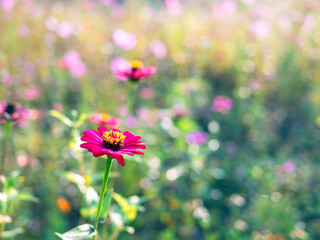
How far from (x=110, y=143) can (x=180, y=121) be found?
52.3 inches

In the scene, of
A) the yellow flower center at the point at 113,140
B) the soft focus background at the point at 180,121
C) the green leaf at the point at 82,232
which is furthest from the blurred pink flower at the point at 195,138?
the green leaf at the point at 82,232

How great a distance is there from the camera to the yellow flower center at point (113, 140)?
82 centimetres

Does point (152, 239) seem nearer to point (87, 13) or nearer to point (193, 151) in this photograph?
point (193, 151)

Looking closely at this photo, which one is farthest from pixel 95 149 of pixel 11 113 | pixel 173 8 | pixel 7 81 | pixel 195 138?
pixel 173 8

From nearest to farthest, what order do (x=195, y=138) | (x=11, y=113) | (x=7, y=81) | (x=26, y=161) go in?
(x=11, y=113), (x=26, y=161), (x=195, y=138), (x=7, y=81)

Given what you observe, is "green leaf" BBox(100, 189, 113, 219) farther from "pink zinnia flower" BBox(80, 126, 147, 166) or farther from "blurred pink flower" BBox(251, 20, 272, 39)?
"blurred pink flower" BBox(251, 20, 272, 39)

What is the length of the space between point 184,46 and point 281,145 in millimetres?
1429

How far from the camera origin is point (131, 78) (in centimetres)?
130

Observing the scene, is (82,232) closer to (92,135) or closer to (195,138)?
(92,135)

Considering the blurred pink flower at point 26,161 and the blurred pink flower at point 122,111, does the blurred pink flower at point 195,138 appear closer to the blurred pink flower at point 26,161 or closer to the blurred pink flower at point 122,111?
the blurred pink flower at point 122,111

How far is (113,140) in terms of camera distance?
83 centimetres

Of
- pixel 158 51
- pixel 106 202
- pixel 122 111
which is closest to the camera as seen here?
pixel 106 202

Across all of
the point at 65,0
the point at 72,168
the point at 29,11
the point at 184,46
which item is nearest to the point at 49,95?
the point at 72,168

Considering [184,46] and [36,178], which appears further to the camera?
[184,46]
